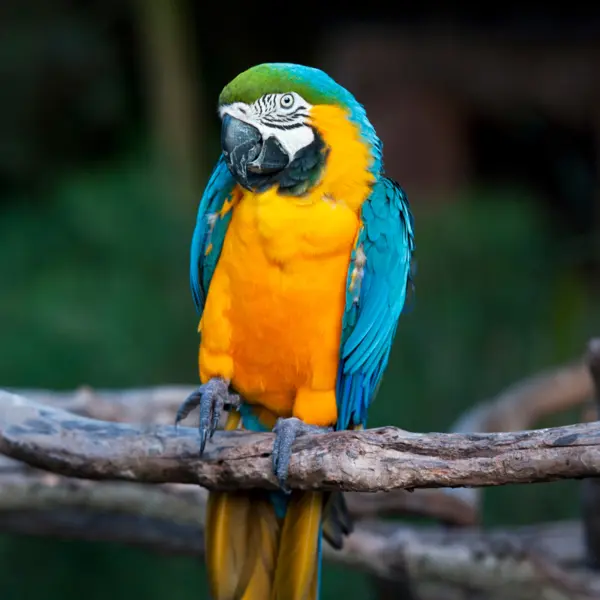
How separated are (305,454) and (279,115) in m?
0.48

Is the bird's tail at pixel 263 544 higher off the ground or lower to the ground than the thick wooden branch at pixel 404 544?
lower

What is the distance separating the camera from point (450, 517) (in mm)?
1847

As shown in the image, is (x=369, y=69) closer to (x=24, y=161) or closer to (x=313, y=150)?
(x=24, y=161)

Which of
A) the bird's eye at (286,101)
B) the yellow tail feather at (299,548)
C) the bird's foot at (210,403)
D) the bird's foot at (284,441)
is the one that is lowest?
Answer: the yellow tail feather at (299,548)

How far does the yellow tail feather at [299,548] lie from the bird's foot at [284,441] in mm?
144

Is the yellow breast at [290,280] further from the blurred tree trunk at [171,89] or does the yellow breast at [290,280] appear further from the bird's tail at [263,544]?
the blurred tree trunk at [171,89]

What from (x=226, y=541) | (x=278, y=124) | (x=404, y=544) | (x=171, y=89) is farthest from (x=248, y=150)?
(x=171, y=89)

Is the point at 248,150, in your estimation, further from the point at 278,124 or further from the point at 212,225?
the point at 212,225

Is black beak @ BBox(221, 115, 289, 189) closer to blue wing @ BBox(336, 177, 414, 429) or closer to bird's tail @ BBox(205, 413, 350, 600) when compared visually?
blue wing @ BBox(336, 177, 414, 429)

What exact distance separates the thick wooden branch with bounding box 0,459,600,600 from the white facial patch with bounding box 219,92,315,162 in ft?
2.74

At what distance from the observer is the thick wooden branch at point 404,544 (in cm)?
177

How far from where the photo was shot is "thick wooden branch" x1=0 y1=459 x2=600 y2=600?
5.80 ft

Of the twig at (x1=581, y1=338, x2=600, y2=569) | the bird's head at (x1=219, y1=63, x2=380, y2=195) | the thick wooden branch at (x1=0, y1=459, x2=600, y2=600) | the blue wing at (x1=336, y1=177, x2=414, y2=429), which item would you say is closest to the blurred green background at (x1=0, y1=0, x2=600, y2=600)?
the thick wooden branch at (x1=0, y1=459, x2=600, y2=600)

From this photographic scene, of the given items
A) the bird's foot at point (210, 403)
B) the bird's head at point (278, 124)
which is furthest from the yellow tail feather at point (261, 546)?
the bird's head at point (278, 124)
